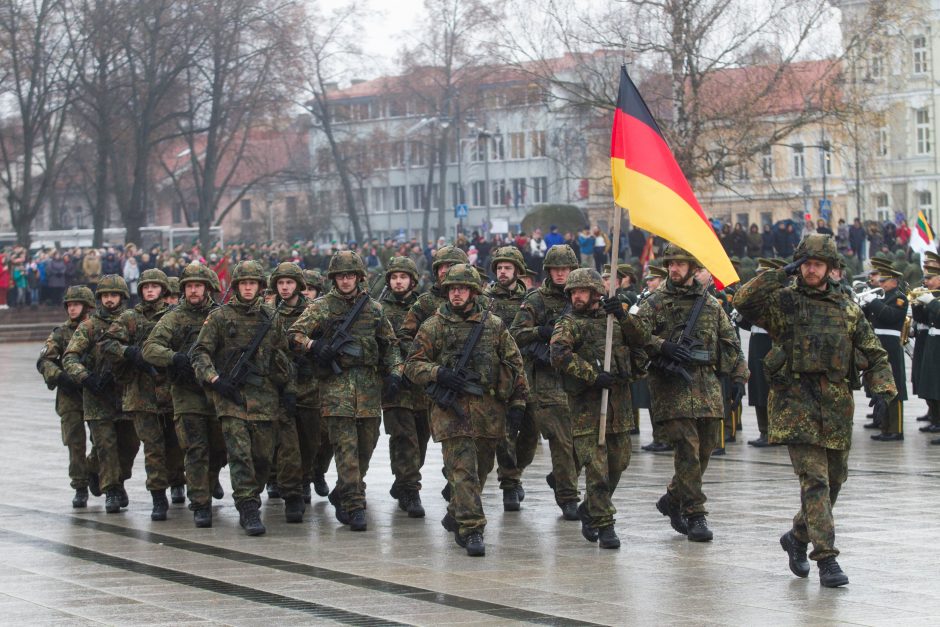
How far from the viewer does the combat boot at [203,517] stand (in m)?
12.8

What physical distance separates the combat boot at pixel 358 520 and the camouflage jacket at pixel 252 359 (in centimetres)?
101

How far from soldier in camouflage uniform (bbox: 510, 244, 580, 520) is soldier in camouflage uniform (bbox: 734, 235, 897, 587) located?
255 centimetres

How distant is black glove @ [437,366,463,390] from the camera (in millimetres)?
11227

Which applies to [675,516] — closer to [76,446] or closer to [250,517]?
[250,517]

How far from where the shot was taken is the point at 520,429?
13.8m

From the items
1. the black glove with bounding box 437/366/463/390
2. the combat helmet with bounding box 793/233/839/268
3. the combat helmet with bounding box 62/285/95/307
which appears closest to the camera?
the combat helmet with bounding box 793/233/839/268

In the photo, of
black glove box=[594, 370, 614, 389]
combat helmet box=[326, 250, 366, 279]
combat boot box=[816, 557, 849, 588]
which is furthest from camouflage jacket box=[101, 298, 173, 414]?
combat boot box=[816, 557, 849, 588]

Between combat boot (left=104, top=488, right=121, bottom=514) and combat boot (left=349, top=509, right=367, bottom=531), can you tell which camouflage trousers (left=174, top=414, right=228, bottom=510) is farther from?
combat boot (left=349, top=509, right=367, bottom=531)

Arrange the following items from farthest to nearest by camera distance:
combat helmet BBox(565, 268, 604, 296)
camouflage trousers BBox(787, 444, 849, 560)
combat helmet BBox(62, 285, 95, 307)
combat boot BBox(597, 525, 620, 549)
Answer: combat helmet BBox(62, 285, 95, 307) → combat helmet BBox(565, 268, 604, 296) → combat boot BBox(597, 525, 620, 549) → camouflage trousers BBox(787, 444, 849, 560)

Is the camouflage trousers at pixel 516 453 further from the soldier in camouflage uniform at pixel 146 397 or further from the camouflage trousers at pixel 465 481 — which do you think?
the soldier in camouflage uniform at pixel 146 397

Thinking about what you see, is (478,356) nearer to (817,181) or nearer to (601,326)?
(601,326)

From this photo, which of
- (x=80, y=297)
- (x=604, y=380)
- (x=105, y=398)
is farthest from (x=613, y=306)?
(x=80, y=297)

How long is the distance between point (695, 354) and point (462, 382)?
1563 millimetres

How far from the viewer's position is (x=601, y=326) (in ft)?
38.0
